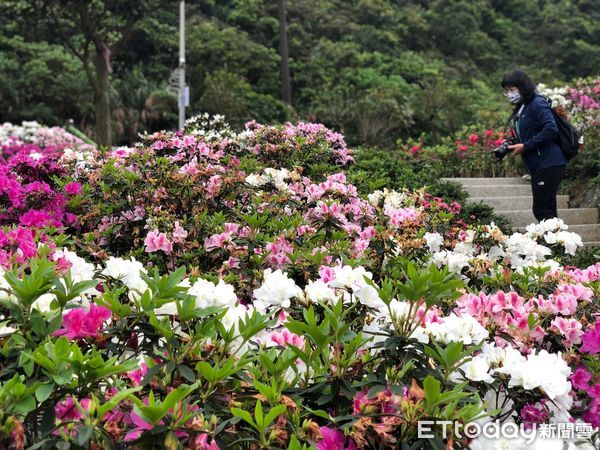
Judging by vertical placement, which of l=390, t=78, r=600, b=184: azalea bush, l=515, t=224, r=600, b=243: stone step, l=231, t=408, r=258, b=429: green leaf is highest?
l=231, t=408, r=258, b=429: green leaf

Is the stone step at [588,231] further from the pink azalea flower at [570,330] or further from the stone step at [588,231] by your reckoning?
the pink azalea flower at [570,330]

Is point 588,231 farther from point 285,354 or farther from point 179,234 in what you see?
point 285,354

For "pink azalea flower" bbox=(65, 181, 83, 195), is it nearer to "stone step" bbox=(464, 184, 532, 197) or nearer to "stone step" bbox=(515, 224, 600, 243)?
"stone step" bbox=(464, 184, 532, 197)

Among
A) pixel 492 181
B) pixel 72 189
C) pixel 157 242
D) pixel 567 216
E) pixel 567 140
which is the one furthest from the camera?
pixel 492 181

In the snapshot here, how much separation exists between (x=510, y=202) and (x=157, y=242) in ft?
17.5

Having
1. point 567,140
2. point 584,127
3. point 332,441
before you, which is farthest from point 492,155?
point 332,441

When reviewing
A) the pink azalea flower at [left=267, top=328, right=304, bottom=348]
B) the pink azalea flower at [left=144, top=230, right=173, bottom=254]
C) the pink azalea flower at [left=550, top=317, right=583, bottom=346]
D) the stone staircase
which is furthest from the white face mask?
the pink azalea flower at [left=267, top=328, right=304, bottom=348]

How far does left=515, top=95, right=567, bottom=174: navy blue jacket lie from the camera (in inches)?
189

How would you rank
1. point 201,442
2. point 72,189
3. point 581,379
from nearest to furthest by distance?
point 201,442, point 581,379, point 72,189

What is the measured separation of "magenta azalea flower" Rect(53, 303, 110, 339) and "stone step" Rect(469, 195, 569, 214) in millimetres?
5983

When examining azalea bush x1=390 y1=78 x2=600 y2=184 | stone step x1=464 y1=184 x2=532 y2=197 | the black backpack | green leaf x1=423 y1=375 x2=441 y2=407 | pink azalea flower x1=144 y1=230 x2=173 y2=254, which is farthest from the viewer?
azalea bush x1=390 y1=78 x2=600 y2=184

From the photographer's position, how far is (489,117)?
15.7 meters

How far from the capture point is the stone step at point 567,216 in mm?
6629

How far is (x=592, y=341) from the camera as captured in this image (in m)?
1.74
